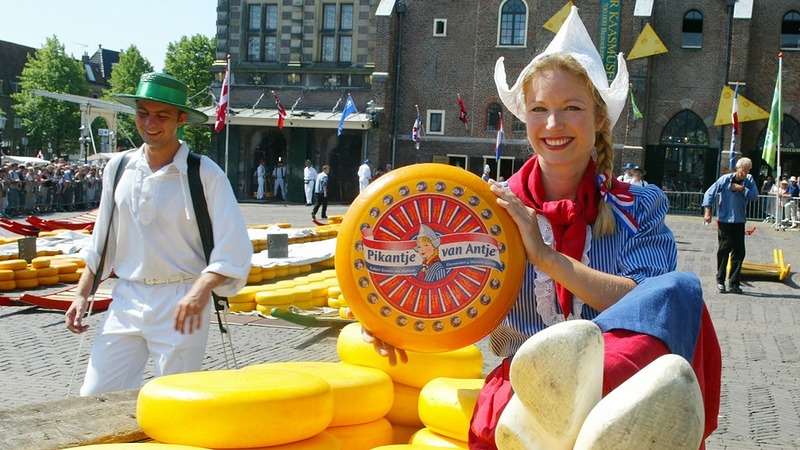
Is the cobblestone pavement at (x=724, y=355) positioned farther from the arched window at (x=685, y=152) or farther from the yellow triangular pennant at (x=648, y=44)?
the arched window at (x=685, y=152)

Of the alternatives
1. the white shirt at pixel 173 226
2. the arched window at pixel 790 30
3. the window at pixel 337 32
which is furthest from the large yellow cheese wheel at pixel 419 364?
the window at pixel 337 32

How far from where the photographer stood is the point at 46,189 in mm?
27453

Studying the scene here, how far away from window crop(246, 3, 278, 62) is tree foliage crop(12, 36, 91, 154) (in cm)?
3333

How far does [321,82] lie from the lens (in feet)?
132

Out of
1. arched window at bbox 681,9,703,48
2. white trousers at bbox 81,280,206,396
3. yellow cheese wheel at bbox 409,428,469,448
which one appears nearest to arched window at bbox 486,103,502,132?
arched window at bbox 681,9,703,48

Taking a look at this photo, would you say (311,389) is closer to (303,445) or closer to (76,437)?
(303,445)

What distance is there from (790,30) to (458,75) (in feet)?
46.2

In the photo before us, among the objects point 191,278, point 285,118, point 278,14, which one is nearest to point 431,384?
point 191,278

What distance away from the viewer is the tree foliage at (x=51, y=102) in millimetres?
69500

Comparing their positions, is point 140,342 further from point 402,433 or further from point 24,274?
point 24,274

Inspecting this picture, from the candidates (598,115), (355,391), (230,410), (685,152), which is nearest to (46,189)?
(685,152)

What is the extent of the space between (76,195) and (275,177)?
36.4ft

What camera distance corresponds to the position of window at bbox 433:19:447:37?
39750 millimetres

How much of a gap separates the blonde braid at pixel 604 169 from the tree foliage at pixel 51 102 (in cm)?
7210
